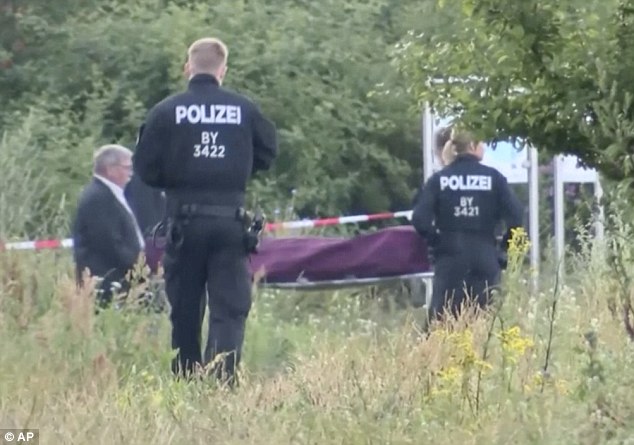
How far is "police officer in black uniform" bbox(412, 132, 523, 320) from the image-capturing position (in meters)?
9.95

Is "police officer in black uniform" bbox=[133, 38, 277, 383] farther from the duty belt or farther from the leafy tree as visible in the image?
the leafy tree

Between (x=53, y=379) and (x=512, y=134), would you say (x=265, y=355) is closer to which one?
(x=53, y=379)

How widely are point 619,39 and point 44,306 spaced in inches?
161

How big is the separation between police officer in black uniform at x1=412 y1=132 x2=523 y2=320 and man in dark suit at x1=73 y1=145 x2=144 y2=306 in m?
1.76

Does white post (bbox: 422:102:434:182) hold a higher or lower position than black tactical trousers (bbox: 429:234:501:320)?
higher

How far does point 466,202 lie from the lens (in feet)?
32.6

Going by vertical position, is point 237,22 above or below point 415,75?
above

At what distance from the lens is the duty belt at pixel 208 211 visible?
780 cm

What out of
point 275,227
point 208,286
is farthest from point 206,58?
point 275,227

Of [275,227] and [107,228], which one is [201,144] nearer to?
[107,228]

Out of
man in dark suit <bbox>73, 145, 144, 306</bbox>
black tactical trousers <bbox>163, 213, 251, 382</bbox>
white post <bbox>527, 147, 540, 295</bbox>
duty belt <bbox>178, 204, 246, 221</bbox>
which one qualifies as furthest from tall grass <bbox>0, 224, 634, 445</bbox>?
white post <bbox>527, 147, 540, 295</bbox>

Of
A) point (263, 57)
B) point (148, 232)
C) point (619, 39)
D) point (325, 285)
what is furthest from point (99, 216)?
point (263, 57)

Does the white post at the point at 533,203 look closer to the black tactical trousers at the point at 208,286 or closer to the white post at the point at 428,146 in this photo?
the white post at the point at 428,146

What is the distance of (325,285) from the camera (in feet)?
37.9
